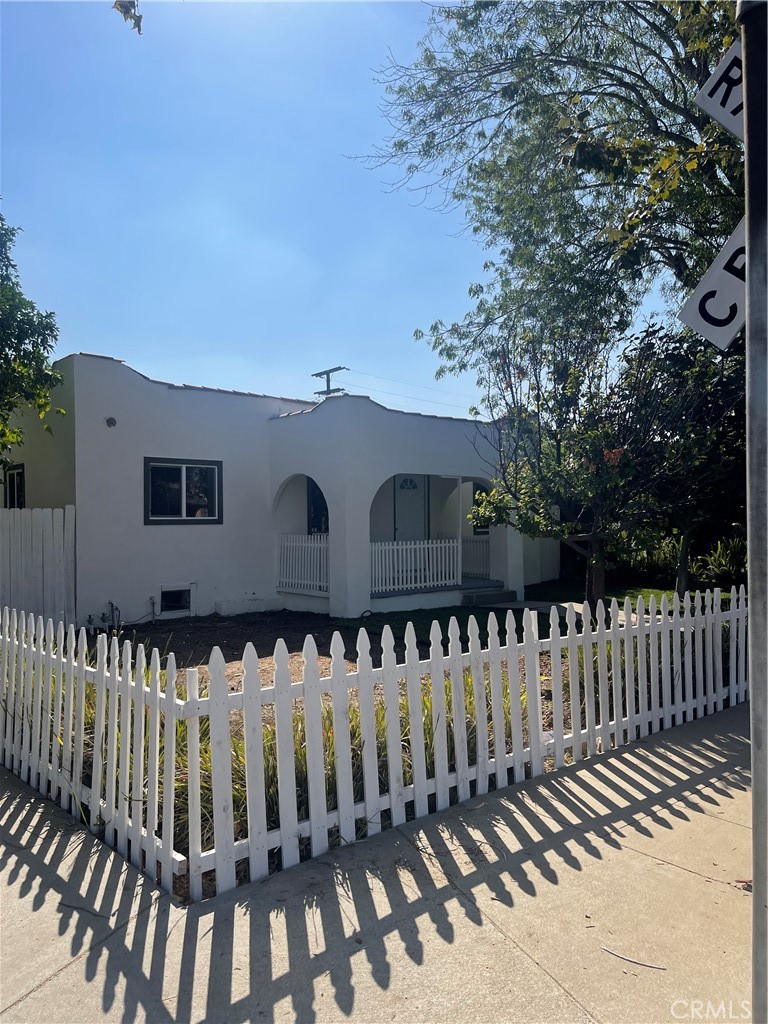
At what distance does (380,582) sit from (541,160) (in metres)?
7.67

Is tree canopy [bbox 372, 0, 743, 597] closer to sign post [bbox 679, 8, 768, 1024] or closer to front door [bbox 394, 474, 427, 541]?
sign post [bbox 679, 8, 768, 1024]

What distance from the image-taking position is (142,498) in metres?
12.4

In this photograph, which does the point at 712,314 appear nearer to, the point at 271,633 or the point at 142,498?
the point at 271,633

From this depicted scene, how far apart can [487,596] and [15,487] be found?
406 inches

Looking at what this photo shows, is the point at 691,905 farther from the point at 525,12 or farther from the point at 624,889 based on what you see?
the point at 525,12

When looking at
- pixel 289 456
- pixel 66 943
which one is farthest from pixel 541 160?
pixel 66 943

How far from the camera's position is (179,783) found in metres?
3.84

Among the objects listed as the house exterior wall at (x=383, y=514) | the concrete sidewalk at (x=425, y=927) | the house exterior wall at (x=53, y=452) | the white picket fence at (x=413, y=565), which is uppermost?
the house exterior wall at (x=53, y=452)

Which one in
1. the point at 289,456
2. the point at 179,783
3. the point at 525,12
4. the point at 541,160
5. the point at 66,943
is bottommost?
the point at 66,943

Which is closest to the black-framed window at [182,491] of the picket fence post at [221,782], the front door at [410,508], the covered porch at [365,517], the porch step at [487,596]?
the covered porch at [365,517]

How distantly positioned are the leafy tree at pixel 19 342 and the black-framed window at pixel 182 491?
249 cm

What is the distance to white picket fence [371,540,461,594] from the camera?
13203mm

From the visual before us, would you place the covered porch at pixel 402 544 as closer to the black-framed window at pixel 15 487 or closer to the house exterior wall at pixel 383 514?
the house exterior wall at pixel 383 514

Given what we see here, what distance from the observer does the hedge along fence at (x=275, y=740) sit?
3469 mm
